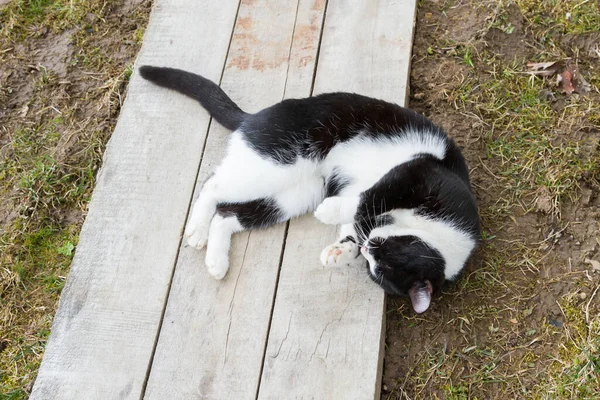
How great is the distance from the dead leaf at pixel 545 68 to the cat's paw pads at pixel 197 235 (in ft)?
A: 6.34

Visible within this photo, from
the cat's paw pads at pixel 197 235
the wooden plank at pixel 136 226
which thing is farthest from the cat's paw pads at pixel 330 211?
the wooden plank at pixel 136 226

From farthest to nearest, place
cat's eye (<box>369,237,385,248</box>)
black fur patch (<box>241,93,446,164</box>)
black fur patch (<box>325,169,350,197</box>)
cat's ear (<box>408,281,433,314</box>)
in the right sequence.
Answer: black fur patch (<box>325,169,350,197</box>) → black fur patch (<box>241,93,446,164</box>) → cat's eye (<box>369,237,385,248</box>) → cat's ear (<box>408,281,433,314</box>)

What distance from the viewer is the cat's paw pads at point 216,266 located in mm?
2467

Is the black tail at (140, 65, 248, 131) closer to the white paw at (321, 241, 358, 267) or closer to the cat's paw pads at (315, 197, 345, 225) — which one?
the cat's paw pads at (315, 197, 345, 225)

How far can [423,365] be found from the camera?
2387 millimetres

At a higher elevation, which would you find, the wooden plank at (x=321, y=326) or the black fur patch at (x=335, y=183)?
the black fur patch at (x=335, y=183)

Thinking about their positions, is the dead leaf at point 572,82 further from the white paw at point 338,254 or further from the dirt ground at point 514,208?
the white paw at point 338,254

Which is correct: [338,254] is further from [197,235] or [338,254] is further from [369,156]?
[197,235]

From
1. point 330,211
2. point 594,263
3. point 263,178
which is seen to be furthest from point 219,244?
point 594,263

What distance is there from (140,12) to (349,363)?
242 cm

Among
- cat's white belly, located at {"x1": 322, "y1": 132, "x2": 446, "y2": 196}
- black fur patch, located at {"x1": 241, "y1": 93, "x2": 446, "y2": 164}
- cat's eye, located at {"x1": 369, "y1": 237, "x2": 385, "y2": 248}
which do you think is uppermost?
black fur patch, located at {"x1": 241, "y1": 93, "x2": 446, "y2": 164}

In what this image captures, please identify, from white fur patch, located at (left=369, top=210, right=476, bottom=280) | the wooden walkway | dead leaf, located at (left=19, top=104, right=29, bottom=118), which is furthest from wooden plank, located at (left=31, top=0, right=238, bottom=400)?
white fur patch, located at (left=369, top=210, right=476, bottom=280)

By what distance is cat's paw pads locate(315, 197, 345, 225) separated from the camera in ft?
8.13

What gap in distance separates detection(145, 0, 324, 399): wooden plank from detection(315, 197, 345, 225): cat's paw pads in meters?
0.23
